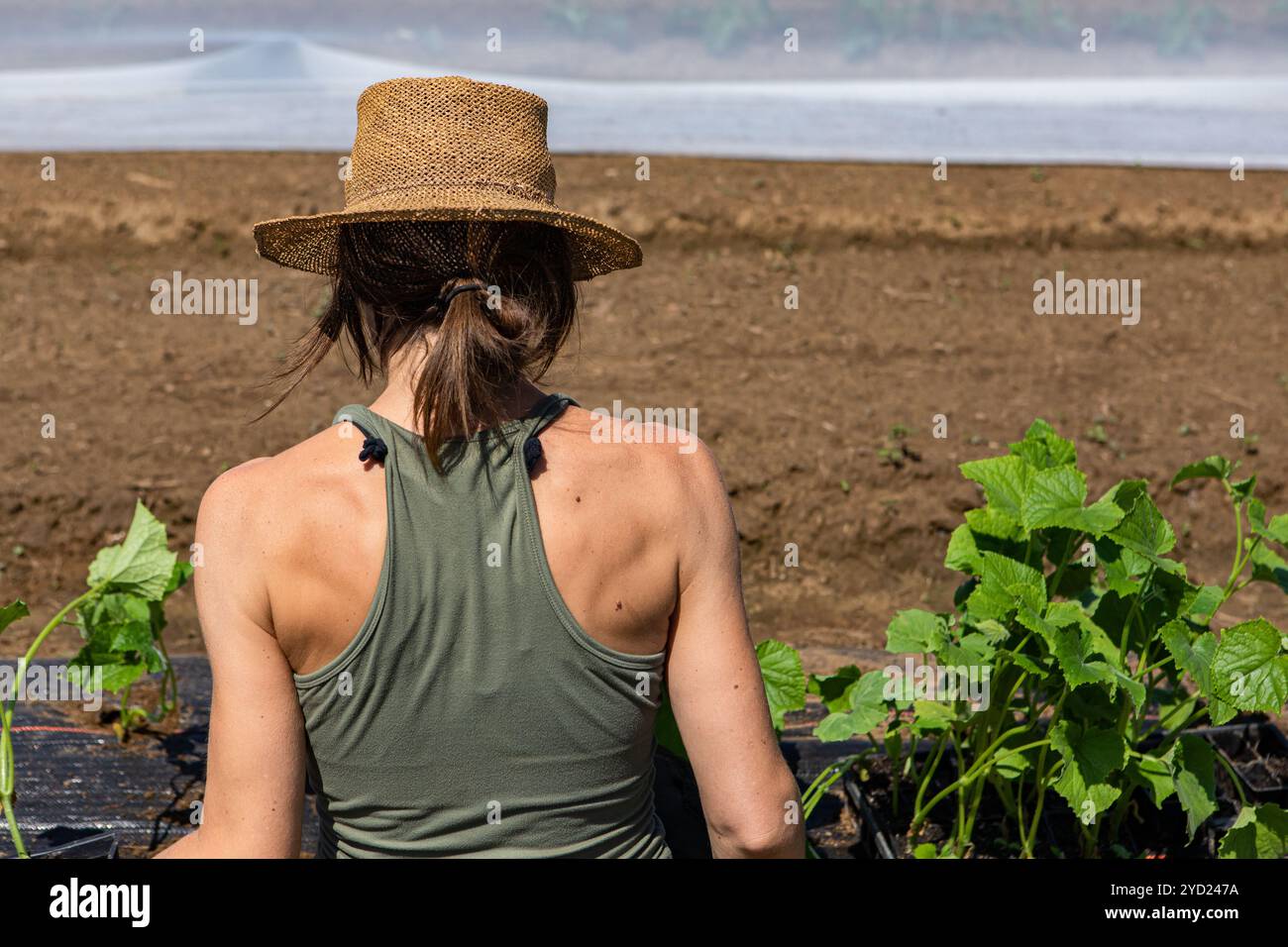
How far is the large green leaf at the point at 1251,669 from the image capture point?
197 centimetres

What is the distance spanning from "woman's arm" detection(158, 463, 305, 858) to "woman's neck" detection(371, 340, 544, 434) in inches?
6.5

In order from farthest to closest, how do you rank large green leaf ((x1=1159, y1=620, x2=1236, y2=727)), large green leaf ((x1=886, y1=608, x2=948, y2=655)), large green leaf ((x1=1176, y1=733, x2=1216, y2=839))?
large green leaf ((x1=886, y1=608, x2=948, y2=655)), large green leaf ((x1=1176, y1=733, x2=1216, y2=839)), large green leaf ((x1=1159, y1=620, x2=1236, y2=727))

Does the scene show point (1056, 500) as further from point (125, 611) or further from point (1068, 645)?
point (125, 611)

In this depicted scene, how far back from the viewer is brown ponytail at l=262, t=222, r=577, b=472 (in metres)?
1.41

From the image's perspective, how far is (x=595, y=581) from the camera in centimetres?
146

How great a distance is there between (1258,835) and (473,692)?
4.63 ft

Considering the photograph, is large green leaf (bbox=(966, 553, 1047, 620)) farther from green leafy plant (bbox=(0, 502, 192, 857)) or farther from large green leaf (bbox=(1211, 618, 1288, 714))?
green leafy plant (bbox=(0, 502, 192, 857))

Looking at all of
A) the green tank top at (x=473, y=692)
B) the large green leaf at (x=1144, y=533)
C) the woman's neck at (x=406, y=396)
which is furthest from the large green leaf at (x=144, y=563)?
the large green leaf at (x=1144, y=533)

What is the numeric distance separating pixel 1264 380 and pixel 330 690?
5336 mm

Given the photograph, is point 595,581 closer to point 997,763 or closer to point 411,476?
point 411,476

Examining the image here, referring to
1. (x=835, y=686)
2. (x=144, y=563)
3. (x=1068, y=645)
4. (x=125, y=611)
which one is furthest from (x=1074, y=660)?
(x=125, y=611)

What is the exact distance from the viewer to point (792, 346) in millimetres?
5922

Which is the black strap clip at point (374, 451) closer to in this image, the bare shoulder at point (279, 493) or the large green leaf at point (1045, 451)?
the bare shoulder at point (279, 493)

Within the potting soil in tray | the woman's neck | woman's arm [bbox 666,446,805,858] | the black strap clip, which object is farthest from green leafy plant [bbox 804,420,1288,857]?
the black strap clip
